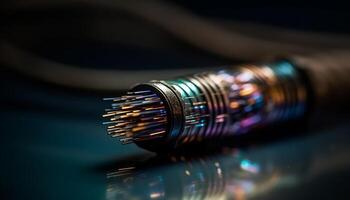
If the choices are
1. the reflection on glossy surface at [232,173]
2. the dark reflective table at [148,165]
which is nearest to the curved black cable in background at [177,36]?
the dark reflective table at [148,165]

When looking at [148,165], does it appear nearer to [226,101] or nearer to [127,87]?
[226,101]

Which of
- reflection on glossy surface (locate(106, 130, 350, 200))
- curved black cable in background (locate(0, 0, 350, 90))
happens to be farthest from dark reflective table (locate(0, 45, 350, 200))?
curved black cable in background (locate(0, 0, 350, 90))

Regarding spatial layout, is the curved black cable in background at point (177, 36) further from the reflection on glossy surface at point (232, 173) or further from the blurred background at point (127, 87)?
the reflection on glossy surface at point (232, 173)

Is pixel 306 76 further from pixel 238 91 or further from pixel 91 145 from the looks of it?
pixel 91 145

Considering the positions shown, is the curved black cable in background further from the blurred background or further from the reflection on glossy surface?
the reflection on glossy surface

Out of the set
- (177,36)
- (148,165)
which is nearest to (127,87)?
(177,36)

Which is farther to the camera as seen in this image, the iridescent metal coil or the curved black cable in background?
the curved black cable in background

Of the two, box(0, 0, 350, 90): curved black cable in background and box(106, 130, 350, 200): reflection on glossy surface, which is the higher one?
box(0, 0, 350, 90): curved black cable in background
